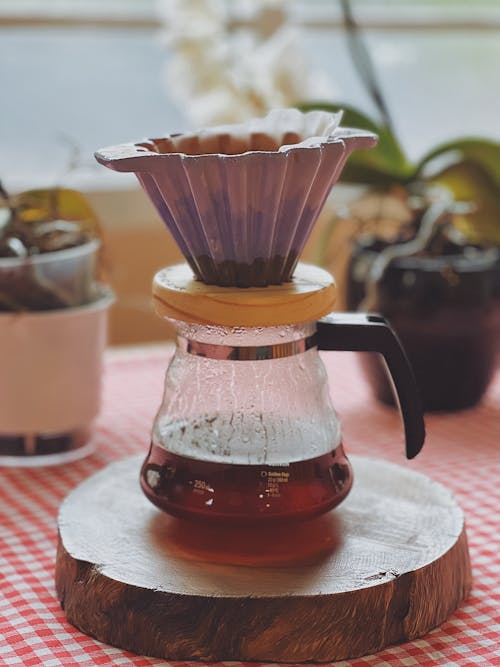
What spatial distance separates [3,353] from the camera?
0.86 meters

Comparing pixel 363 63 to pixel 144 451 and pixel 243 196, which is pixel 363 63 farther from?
pixel 243 196

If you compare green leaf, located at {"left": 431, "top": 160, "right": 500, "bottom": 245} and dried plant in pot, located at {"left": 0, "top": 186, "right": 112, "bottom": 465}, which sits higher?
green leaf, located at {"left": 431, "top": 160, "right": 500, "bottom": 245}

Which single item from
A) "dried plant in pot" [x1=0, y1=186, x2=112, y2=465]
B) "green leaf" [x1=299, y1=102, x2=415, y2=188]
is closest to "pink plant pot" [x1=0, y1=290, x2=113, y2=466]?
"dried plant in pot" [x1=0, y1=186, x2=112, y2=465]

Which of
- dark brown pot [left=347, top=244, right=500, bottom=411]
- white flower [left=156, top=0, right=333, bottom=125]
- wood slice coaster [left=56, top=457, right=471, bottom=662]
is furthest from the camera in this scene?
white flower [left=156, top=0, right=333, bottom=125]

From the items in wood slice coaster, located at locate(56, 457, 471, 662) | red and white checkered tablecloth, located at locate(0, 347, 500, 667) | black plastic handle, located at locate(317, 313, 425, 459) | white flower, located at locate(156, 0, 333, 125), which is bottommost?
red and white checkered tablecloth, located at locate(0, 347, 500, 667)

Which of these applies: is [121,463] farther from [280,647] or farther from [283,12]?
[283,12]

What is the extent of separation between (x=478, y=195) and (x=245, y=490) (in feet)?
1.94

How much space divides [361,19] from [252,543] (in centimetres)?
136

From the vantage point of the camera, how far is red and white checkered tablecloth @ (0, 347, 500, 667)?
60cm

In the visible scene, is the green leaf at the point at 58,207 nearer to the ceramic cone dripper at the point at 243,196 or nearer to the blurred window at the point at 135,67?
the ceramic cone dripper at the point at 243,196

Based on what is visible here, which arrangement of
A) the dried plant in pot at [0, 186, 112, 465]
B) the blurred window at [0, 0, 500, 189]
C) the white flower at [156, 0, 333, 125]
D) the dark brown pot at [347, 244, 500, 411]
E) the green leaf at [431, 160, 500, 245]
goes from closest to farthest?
the dried plant in pot at [0, 186, 112, 465]
the dark brown pot at [347, 244, 500, 411]
the green leaf at [431, 160, 500, 245]
the white flower at [156, 0, 333, 125]
the blurred window at [0, 0, 500, 189]

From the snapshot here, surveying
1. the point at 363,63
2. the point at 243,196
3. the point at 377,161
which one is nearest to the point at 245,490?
the point at 243,196

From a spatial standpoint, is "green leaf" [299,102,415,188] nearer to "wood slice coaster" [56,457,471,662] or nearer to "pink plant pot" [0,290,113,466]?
"pink plant pot" [0,290,113,466]

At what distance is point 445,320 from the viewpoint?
0.99 meters
